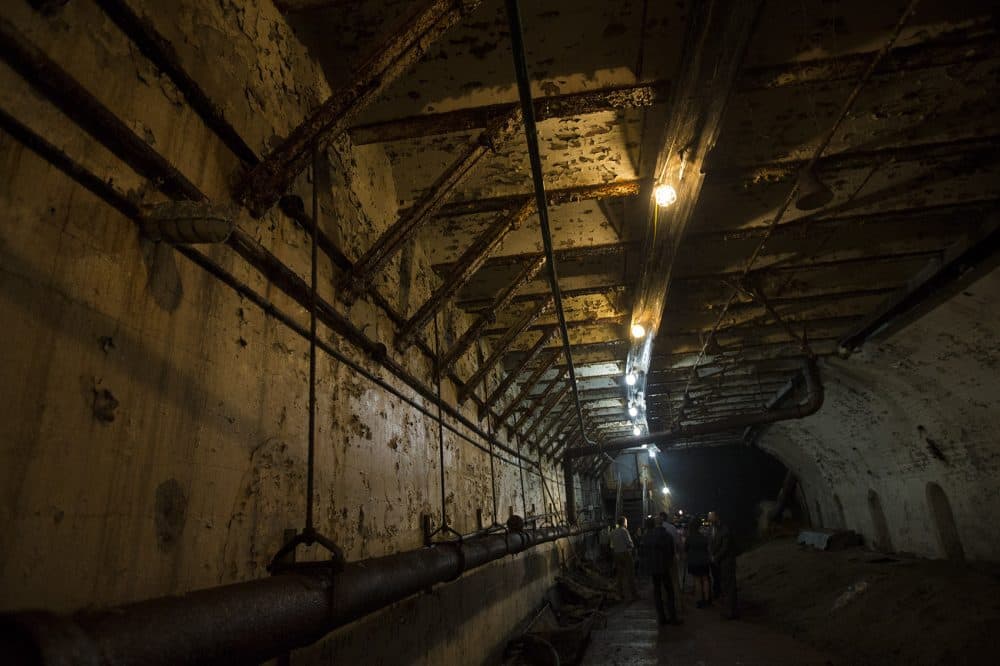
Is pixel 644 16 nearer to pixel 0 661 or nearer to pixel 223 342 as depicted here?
pixel 223 342

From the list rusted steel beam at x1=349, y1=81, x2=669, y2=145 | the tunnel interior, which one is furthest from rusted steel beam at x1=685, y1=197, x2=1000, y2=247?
rusted steel beam at x1=349, y1=81, x2=669, y2=145

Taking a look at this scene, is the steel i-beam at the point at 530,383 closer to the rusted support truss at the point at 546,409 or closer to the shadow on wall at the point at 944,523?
the rusted support truss at the point at 546,409

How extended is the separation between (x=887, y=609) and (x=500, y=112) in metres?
8.84

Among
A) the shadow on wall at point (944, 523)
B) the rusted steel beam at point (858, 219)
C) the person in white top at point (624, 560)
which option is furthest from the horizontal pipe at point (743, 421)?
the rusted steel beam at point (858, 219)

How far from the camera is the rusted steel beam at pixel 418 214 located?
336cm

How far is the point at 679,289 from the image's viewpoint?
7207 mm

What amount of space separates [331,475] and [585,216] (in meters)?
3.58

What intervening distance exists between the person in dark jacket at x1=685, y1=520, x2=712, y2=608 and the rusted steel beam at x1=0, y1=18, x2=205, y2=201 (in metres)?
11.0

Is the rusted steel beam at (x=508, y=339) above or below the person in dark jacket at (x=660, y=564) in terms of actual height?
above

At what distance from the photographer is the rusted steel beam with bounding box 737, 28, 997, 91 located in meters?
3.57

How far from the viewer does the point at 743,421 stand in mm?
Result: 11820

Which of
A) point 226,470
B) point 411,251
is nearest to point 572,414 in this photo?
point 411,251

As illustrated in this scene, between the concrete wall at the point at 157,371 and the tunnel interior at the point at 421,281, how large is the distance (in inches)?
0.4

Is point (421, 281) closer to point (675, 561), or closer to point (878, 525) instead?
point (675, 561)
